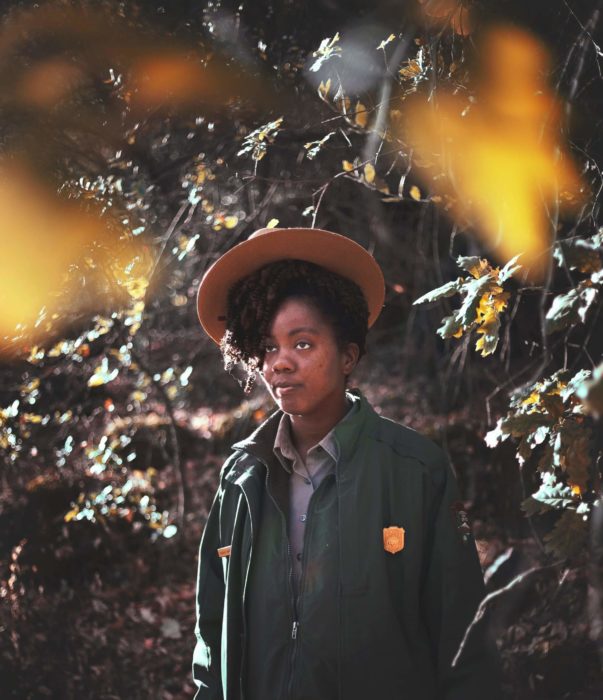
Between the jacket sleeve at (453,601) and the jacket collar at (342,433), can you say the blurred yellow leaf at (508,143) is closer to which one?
the jacket collar at (342,433)

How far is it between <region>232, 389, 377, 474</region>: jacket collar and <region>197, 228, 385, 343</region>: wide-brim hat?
1.12ft

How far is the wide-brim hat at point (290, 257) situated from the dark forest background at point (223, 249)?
29 cm

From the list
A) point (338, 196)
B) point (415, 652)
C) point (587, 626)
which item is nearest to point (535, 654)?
point (587, 626)

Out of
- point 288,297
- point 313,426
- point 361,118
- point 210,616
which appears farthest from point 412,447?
point 361,118

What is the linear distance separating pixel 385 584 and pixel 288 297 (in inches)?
32.3

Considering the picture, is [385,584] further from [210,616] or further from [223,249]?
[223,249]

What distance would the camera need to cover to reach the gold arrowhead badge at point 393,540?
2023 millimetres

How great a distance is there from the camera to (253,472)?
7.30 ft

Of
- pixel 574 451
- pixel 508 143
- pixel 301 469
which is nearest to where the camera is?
pixel 574 451

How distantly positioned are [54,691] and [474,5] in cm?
371

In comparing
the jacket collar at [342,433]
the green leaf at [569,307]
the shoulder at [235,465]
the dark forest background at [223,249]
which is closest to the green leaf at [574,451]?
the dark forest background at [223,249]

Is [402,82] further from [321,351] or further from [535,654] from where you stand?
[535,654]

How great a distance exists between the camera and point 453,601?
77.9 inches

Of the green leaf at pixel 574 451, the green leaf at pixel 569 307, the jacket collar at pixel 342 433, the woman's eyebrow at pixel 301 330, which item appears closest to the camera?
the green leaf at pixel 569 307
